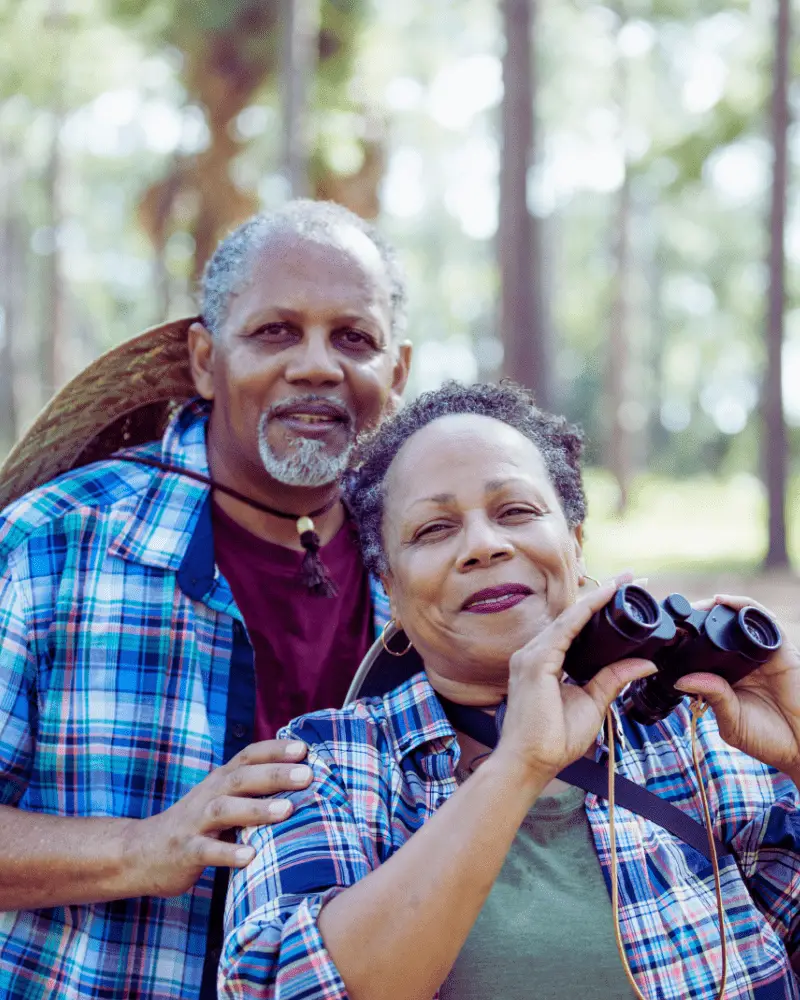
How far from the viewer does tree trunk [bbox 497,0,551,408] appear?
12516 millimetres

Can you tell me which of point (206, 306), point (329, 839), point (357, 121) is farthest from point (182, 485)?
point (357, 121)

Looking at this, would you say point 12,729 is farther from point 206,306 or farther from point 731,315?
point 731,315

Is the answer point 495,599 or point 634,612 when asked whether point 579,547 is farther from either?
point 634,612

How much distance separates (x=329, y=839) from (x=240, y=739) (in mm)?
807

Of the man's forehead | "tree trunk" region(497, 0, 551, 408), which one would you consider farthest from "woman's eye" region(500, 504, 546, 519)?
"tree trunk" region(497, 0, 551, 408)

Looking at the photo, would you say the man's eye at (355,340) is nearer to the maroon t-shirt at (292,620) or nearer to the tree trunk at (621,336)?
the maroon t-shirt at (292,620)

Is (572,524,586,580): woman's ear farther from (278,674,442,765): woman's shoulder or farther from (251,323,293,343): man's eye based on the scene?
(251,323,293,343): man's eye

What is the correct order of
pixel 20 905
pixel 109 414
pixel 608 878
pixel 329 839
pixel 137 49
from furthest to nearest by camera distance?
pixel 137 49 < pixel 109 414 < pixel 20 905 < pixel 608 878 < pixel 329 839

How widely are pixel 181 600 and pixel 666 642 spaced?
4.43 feet

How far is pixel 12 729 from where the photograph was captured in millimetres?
2789

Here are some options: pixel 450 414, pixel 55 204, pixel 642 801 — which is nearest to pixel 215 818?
pixel 642 801

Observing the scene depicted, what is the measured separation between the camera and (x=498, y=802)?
2029mm

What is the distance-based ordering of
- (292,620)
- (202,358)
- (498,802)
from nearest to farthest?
(498,802)
(292,620)
(202,358)

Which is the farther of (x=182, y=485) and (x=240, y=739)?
(x=182, y=485)
